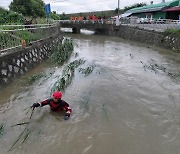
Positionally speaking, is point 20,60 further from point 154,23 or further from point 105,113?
point 154,23

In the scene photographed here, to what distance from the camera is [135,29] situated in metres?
31.8

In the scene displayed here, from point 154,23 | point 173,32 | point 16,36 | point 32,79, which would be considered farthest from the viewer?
point 154,23

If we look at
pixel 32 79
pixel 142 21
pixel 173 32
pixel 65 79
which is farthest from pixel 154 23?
pixel 32 79

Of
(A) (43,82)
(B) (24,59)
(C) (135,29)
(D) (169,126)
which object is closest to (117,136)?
(D) (169,126)

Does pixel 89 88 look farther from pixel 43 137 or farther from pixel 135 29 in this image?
pixel 135 29

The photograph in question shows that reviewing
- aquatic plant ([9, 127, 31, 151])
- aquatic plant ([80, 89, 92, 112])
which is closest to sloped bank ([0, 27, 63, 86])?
aquatic plant ([80, 89, 92, 112])

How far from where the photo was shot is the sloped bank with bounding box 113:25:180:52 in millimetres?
21516

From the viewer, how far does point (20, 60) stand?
11734mm

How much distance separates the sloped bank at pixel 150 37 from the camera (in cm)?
2152

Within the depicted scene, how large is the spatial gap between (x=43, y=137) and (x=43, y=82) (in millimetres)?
4934

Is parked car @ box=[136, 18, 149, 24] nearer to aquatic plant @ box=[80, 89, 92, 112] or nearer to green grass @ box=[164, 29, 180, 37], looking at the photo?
green grass @ box=[164, 29, 180, 37]

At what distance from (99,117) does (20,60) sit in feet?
18.8

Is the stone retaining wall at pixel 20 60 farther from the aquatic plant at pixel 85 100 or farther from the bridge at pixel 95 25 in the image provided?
the bridge at pixel 95 25

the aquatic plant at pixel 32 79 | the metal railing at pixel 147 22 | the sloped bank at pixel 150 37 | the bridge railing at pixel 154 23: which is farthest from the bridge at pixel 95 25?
the aquatic plant at pixel 32 79
